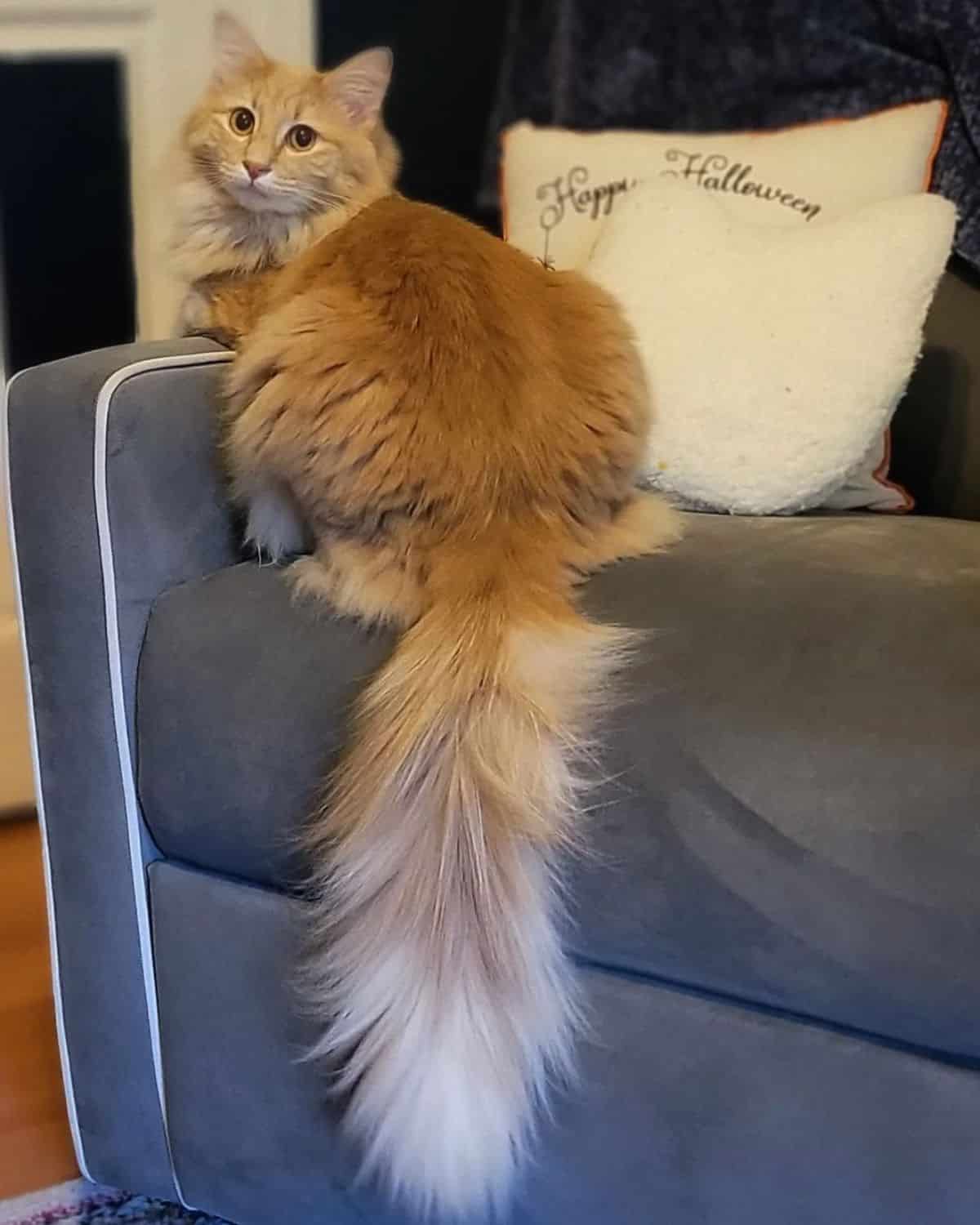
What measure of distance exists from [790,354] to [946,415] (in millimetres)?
244

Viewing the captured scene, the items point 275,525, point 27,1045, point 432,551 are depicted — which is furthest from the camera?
point 27,1045

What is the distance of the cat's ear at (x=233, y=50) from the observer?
4.50ft

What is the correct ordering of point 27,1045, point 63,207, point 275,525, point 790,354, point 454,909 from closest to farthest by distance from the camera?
point 454,909 → point 275,525 → point 790,354 → point 27,1045 → point 63,207

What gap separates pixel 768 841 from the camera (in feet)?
2.58

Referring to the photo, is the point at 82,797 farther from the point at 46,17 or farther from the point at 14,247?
the point at 46,17

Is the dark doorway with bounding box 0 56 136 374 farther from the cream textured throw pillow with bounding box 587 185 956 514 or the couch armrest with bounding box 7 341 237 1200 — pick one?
the cream textured throw pillow with bounding box 587 185 956 514

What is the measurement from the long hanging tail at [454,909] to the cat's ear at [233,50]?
0.83 metres

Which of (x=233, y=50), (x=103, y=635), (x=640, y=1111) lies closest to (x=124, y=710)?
(x=103, y=635)

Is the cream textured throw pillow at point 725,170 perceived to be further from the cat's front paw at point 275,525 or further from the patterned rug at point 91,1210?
the patterned rug at point 91,1210

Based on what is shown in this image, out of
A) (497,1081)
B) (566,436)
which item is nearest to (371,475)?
(566,436)

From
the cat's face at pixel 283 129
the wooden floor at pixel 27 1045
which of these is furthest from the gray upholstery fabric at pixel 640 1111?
the cat's face at pixel 283 129

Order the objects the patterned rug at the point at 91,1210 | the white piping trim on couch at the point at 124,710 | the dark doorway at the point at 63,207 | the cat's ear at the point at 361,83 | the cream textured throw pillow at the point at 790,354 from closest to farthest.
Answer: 1. the white piping trim on couch at the point at 124,710
2. the patterned rug at the point at 91,1210
3. the cream textured throw pillow at the point at 790,354
4. the cat's ear at the point at 361,83
5. the dark doorway at the point at 63,207

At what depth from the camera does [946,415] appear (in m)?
1.39

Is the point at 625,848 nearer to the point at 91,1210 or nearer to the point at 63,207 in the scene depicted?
the point at 91,1210
